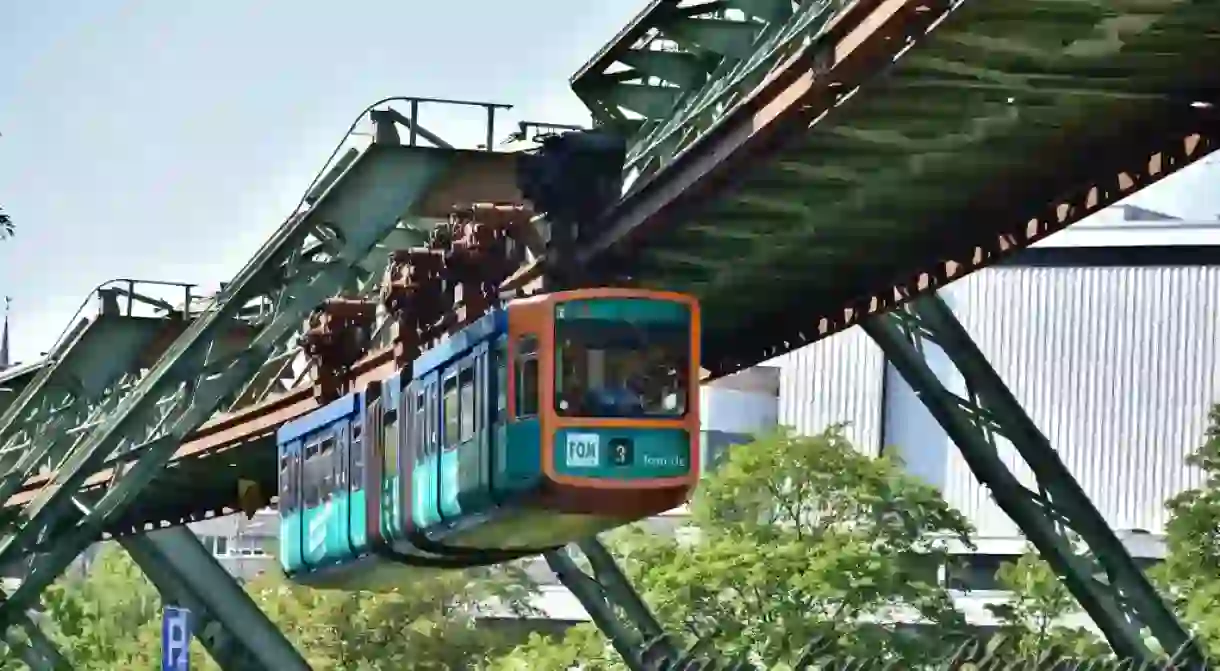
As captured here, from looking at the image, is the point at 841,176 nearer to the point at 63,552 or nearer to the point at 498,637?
the point at 63,552

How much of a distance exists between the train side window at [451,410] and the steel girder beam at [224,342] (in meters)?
4.31

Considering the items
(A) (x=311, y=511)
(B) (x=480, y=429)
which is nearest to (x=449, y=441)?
(B) (x=480, y=429)

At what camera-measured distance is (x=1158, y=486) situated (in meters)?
77.3

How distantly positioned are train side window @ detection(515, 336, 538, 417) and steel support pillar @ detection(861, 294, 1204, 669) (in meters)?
8.92

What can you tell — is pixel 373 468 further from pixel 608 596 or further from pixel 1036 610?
pixel 1036 610

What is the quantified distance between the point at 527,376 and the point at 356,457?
277 inches

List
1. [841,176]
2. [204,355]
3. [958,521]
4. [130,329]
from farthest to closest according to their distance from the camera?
[130,329] < [958,521] < [204,355] < [841,176]

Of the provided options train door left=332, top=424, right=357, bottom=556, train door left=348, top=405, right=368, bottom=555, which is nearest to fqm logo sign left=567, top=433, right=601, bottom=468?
train door left=348, top=405, right=368, bottom=555

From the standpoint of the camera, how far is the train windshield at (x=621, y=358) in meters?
20.9

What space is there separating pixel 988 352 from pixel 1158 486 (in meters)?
6.08

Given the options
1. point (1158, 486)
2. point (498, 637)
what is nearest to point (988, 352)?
point (1158, 486)

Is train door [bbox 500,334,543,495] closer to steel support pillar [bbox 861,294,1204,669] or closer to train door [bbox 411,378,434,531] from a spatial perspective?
train door [bbox 411,378,434,531]

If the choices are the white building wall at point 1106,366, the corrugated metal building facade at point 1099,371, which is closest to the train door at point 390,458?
Result: the corrugated metal building facade at point 1099,371

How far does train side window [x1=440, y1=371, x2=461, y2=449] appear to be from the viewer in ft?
74.3
